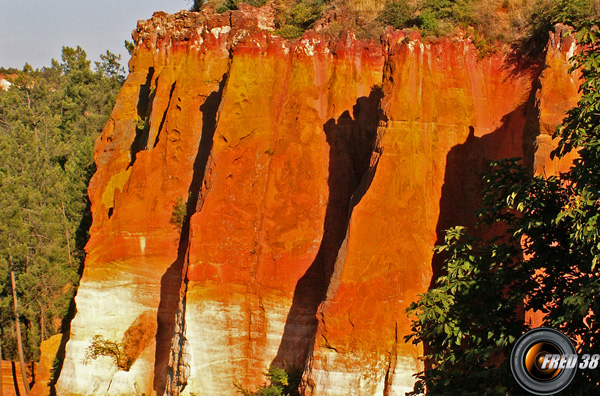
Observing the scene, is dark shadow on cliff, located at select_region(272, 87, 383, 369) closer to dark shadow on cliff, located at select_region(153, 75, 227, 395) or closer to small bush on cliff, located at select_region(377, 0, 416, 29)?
small bush on cliff, located at select_region(377, 0, 416, 29)

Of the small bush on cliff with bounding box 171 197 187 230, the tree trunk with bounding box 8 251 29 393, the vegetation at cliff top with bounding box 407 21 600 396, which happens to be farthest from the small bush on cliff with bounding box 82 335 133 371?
the vegetation at cliff top with bounding box 407 21 600 396

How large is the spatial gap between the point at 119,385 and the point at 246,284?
593cm

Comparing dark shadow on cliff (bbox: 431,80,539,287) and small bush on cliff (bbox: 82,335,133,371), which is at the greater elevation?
dark shadow on cliff (bbox: 431,80,539,287)

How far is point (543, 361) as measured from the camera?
8.01 meters

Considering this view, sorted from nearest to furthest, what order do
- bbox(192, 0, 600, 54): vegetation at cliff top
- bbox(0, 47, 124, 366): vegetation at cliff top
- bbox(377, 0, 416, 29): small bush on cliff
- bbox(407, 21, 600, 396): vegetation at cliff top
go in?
bbox(407, 21, 600, 396): vegetation at cliff top
bbox(192, 0, 600, 54): vegetation at cliff top
bbox(377, 0, 416, 29): small bush on cliff
bbox(0, 47, 124, 366): vegetation at cliff top

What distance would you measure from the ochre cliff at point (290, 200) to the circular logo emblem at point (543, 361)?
5.27 metres

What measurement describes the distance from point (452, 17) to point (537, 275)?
1092 cm

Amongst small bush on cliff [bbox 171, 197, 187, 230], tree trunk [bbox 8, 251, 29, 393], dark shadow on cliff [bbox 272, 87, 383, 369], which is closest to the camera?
dark shadow on cliff [bbox 272, 87, 383, 369]

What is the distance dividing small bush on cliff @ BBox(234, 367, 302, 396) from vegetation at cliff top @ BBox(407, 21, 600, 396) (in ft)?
23.6

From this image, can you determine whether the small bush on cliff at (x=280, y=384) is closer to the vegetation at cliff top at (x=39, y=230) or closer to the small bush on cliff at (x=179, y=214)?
the small bush on cliff at (x=179, y=214)

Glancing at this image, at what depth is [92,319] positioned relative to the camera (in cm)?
2172

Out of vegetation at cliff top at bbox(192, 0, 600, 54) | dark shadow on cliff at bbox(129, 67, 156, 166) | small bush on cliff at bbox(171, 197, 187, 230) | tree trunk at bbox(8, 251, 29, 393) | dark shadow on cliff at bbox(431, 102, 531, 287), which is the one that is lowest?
tree trunk at bbox(8, 251, 29, 393)

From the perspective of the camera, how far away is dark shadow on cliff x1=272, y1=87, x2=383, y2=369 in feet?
56.7

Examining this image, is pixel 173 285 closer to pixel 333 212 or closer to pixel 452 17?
pixel 333 212
